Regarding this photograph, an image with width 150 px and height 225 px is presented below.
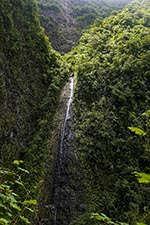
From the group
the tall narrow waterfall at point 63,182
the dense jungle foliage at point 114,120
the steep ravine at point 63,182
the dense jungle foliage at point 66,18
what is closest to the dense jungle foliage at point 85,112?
the dense jungle foliage at point 114,120

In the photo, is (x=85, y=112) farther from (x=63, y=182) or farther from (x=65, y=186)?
(x=65, y=186)

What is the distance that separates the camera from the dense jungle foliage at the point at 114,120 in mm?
11546

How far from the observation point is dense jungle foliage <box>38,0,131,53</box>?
951 inches

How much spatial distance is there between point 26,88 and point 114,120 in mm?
4024

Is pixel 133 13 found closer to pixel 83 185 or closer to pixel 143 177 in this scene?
pixel 83 185

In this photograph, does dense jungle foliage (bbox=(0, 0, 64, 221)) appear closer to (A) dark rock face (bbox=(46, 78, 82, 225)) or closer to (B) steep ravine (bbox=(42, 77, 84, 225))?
(B) steep ravine (bbox=(42, 77, 84, 225))

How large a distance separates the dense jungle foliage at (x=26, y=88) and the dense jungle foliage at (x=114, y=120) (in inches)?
54.1

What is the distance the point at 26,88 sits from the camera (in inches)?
544

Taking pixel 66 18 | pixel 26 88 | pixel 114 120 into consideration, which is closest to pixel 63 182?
pixel 114 120

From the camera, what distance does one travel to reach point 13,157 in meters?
11.4

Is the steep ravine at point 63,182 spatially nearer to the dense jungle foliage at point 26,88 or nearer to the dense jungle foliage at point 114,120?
the dense jungle foliage at point 114,120

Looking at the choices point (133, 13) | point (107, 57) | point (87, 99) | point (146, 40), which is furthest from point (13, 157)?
point (133, 13)

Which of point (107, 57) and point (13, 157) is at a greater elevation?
point (107, 57)

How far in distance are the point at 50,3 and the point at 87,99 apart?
54.3 feet
